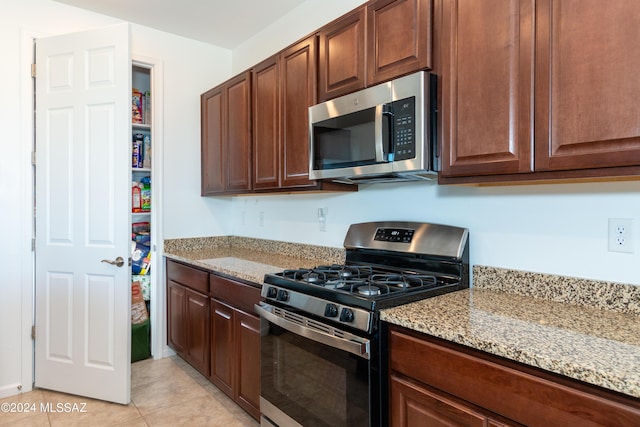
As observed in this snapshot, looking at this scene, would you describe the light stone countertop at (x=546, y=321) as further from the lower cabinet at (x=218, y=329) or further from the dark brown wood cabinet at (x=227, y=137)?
the dark brown wood cabinet at (x=227, y=137)

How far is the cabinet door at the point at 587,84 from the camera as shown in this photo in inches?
42.2

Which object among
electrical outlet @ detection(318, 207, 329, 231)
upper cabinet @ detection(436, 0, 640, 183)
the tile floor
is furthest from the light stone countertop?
the tile floor

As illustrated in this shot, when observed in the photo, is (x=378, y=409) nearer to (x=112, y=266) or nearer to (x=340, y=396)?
(x=340, y=396)

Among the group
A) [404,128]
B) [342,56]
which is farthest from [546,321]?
[342,56]

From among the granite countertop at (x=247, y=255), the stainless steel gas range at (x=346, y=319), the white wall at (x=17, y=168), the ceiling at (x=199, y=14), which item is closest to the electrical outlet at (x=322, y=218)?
the granite countertop at (x=247, y=255)

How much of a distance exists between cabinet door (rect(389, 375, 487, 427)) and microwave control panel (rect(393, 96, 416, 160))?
856 millimetres

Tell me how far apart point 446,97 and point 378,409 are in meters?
1.17

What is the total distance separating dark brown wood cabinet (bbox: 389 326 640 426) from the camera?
2.94ft

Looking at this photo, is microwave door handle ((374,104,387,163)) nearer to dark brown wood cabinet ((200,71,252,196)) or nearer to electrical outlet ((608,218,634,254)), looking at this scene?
electrical outlet ((608,218,634,254))

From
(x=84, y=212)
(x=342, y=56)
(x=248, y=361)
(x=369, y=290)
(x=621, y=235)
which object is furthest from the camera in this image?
(x=84, y=212)

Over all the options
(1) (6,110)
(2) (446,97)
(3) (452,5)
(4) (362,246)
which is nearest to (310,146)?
(4) (362,246)

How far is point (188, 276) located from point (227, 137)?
1.07 metres

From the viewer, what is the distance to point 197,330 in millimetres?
2668

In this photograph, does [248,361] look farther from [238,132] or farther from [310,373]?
[238,132]
